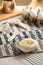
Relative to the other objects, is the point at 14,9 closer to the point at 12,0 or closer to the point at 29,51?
the point at 12,0

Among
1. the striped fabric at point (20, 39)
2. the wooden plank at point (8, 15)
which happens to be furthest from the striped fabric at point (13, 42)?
the wooden plank at point (8, 15)

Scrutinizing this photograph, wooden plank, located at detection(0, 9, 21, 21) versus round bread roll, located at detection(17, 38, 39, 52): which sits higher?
wooden plank, located at detection(0, 9, 21, 21)

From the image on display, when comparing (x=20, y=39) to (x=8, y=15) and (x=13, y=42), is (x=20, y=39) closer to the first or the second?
(x=13, y=42)

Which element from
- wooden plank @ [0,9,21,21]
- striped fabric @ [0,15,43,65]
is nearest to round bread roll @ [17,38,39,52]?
striped fabric @ [0,15,43,65]

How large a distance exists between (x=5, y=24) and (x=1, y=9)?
24 cm

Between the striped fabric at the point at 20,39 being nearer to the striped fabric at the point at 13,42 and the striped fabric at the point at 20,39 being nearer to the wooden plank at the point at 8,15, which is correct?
the striped fabric at the point at 13,42

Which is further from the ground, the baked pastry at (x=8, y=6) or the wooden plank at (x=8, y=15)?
the baked pastry at (x=8, y=6)

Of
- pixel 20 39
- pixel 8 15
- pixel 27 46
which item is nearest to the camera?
pixel 27 46

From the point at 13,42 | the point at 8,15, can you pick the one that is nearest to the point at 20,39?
the point at 13,42

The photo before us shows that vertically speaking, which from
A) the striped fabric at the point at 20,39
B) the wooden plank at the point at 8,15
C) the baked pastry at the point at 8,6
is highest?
the baked pastry at the point at 8,6

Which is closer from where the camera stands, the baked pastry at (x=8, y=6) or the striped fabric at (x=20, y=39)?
the striped fabric at (x=20, y=39)

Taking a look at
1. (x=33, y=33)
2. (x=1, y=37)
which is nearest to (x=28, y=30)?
(x=33, y=33)

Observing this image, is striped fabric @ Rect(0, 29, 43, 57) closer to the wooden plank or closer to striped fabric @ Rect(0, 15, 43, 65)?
striped fabric @ Rect(0, 15, 43, 65)

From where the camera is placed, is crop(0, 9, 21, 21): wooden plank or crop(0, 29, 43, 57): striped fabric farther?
crop(0, 9, 21, 21): wooden plank
